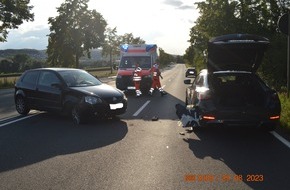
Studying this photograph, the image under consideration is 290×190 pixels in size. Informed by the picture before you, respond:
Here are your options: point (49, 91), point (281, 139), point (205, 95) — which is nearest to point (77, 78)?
point (49, 91)

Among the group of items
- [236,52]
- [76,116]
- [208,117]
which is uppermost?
[236,52]

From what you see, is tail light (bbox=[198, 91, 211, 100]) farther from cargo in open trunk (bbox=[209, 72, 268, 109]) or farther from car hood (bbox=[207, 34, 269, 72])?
car hood (bbox=[207, 34, 269, 72])

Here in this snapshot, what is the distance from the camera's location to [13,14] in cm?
3947

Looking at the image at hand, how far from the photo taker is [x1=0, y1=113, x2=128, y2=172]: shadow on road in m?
6.64

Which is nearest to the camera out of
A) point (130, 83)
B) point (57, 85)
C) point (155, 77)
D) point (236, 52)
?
point (236, 52)

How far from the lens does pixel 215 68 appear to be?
9648 millimetres

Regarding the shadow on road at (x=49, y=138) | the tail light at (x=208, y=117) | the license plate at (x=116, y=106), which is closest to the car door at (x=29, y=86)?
the shadow on road at (x=49, y=138)

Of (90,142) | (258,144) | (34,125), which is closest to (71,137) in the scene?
(90,142)

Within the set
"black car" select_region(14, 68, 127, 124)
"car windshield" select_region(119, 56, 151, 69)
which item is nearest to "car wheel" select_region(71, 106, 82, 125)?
"black car" select_region(14, 68, 127, 124)

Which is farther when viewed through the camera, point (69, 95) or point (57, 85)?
point (57, 85)

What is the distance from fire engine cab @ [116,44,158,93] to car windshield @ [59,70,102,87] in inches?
284

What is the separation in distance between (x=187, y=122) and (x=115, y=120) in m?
2.71

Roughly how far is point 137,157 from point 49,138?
2.58 metres

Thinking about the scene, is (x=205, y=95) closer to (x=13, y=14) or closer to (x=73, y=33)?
(x=13, y=14)
